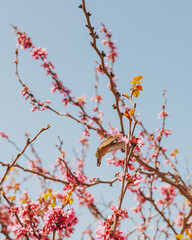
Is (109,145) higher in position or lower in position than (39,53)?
lower

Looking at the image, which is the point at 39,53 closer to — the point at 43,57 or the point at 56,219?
the point at 43,57

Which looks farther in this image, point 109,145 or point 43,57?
point 43,57

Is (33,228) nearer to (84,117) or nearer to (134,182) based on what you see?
(134,182)

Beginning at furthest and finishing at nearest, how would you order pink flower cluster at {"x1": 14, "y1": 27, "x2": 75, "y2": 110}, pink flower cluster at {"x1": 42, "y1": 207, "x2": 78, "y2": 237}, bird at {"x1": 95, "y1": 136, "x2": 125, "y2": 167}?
pink flower cluster at {"x1": 14, "y1": 27, "x2": 75, "y2": 110}
pink flower cluster at {"x1": 42, "y1": 207, "x2": 78, "y2": 237}
bird at {"x1": 95, "y1": 136, "x2": 125, "y2": 167}

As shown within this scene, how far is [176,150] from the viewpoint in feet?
20.1

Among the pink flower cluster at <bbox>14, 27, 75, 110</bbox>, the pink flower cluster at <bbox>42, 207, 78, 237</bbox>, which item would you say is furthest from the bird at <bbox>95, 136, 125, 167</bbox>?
the pink flower cluster at <bbox>14, 27, 75, 110</bbox>

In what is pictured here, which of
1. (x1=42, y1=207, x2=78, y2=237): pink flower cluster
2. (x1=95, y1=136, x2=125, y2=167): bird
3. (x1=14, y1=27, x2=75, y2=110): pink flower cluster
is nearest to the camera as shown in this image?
(x1=95, y1=136, x2=125, y2=167): bird

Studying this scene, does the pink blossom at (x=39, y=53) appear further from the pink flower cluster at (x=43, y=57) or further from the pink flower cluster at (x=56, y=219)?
the pink flower cluster at (x=56, y=219)

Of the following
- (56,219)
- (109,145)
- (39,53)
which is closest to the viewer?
(109,145)

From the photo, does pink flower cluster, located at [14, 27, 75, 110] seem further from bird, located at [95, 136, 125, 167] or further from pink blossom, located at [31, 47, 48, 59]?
bird, located at [95, 136, 125, 167]

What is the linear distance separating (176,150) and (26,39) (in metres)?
4.98

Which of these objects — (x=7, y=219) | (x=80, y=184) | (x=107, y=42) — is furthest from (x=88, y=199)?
(x=107, y=42)

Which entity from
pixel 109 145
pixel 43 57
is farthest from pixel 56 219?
pixel 43 57

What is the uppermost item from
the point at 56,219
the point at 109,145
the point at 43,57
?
the point at 43,57
